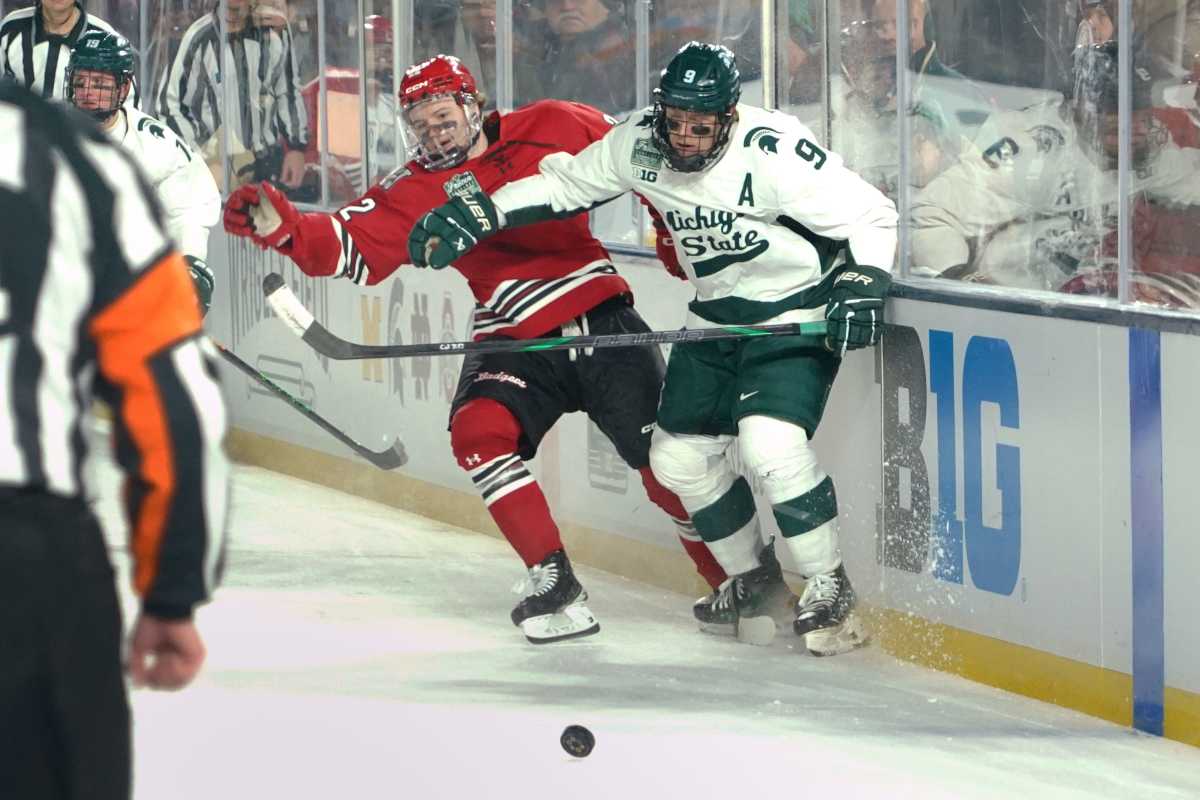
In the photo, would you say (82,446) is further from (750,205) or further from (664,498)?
(664,498)

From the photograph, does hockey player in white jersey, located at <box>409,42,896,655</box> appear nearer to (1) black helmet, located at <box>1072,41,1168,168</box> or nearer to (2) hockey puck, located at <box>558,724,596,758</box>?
(1) black helmet, located at <box>1072,41,1168,168</box>

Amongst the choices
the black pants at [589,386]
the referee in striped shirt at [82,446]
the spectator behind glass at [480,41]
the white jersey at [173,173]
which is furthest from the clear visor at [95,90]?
the referee in striped shirt at [82,446]

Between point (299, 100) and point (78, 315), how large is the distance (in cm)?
589

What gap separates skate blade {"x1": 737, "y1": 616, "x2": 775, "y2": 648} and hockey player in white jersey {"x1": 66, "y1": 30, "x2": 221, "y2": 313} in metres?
1.88

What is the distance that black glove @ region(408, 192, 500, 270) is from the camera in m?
4.76

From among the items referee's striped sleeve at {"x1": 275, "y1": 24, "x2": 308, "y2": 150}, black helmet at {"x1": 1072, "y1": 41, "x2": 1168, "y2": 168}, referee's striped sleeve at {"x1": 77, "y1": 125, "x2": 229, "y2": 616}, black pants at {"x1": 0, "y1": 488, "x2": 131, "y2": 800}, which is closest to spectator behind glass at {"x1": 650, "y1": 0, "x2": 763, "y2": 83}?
black helmet at {"x1": 1072, "y1": 41, "x2": 1168, "y2": 168}

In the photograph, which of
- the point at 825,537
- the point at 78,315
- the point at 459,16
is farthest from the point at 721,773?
the point at 459,16

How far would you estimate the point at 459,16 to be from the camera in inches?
259

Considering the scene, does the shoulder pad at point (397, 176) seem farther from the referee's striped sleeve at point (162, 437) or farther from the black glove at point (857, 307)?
the referee's striped sleeve at point (162, 437)

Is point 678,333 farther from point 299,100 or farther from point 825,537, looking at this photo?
point 299,100

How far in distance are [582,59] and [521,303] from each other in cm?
124

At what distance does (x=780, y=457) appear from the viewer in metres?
4.56

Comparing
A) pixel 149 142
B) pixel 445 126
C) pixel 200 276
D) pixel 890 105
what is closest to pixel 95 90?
pixel 149 142

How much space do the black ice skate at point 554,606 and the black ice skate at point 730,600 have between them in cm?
27
